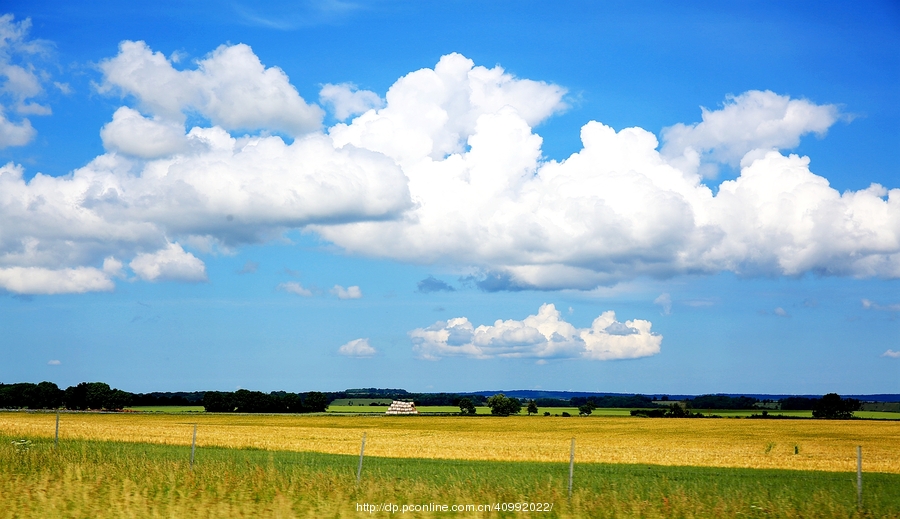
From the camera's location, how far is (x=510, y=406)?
519 ft

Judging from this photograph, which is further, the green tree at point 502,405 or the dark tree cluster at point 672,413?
the green tree at point 502,405

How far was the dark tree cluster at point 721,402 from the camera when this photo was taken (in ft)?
579

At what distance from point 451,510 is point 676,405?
143551mm

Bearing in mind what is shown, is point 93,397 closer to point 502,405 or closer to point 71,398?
point 71,398

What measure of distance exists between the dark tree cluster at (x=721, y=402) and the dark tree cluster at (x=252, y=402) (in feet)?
285

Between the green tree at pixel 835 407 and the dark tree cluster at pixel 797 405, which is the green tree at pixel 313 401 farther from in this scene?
the dark tree cluster at pixel 797 405

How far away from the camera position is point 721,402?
185m

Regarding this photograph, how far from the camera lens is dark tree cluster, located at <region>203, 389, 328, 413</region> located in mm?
152250

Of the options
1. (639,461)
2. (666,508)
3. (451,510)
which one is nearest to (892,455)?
(639,461)

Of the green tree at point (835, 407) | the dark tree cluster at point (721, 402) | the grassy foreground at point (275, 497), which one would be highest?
the grassy foreground at point (275, 497)

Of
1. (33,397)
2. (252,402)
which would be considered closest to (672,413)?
(252,402)

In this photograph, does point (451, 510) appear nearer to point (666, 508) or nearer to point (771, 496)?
point (666, 508)

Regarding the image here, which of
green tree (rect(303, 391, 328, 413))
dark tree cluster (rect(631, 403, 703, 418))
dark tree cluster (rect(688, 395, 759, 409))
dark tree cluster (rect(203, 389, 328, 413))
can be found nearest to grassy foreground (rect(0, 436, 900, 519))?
dark tree cluster (rect(631, 403, 703, 418))

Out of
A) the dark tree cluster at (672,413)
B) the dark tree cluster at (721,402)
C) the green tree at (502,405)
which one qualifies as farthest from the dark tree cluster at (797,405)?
the green tree at (502,405)
